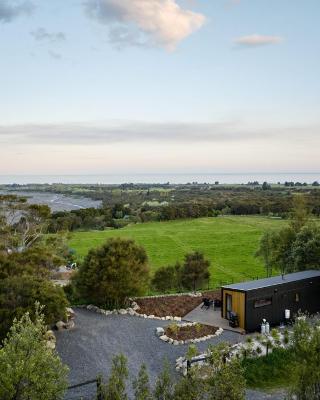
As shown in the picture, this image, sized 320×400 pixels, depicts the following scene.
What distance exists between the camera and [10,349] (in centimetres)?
1031

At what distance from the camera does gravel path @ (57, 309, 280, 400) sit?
59.8 feet

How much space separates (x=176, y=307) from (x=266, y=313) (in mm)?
5861

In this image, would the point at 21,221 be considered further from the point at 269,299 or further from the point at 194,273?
the point at 269,299

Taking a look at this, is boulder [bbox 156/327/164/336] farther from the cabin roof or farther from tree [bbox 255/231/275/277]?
tree [bbox 255/231/275/277]

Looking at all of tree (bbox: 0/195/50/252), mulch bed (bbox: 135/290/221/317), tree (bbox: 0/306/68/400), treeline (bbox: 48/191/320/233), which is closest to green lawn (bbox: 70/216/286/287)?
treeline (bbox: 48/191/320/233)

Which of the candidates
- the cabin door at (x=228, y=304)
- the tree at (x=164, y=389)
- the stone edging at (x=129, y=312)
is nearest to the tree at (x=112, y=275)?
the stone edging at (x=129, y=312)

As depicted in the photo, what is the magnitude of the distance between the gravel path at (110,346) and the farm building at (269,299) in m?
1.46

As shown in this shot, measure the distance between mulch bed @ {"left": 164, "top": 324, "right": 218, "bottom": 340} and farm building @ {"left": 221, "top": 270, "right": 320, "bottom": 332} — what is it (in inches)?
63.6

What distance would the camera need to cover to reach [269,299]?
24.5 meters

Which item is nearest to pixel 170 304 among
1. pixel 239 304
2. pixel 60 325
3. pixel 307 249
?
pixel 239 304

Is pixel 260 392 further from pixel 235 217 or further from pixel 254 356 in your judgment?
pixel 235 217

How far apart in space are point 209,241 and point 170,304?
43757 millimetres

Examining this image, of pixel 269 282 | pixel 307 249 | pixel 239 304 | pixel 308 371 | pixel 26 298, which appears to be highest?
pixel 308 371

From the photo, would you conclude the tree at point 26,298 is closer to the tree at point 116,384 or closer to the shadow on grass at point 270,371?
the shadow on grass at point 270,371
